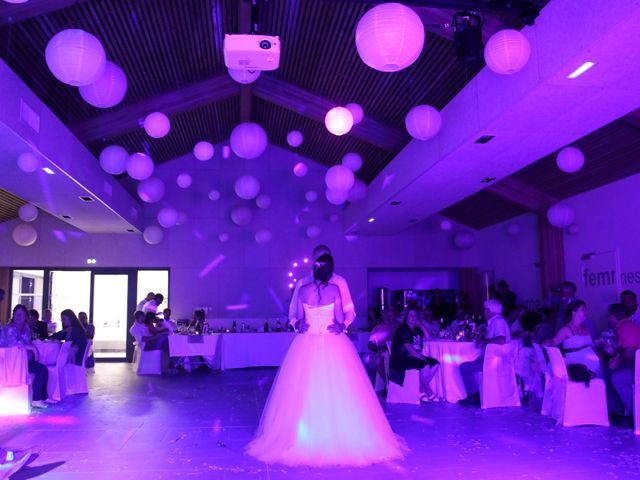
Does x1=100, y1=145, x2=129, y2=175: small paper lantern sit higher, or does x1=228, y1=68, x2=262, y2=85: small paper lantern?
x1=228, y1=68, x2=262, y2=85: small paper lantern

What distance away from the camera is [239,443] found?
4.94 metres

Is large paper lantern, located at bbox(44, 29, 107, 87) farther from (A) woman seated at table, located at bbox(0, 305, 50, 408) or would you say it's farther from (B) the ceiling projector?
(A) woman seated at table, located at bbox(0, 305, 50, 408)

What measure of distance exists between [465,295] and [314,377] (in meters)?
9.03

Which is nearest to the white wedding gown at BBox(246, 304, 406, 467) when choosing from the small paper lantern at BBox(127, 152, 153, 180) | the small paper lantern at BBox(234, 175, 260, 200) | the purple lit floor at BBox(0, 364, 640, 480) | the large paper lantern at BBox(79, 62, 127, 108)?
the purple lit floor at BBox(0, 364, 640, 480)

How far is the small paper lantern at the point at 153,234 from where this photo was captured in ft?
38.4

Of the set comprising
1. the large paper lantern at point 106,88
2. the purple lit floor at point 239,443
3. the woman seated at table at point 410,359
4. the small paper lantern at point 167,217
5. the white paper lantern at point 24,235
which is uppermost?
the large paper lantern at point 106,88

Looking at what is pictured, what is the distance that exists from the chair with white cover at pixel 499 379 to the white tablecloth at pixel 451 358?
364 mm

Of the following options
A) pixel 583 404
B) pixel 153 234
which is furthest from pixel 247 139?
pixel 153 234

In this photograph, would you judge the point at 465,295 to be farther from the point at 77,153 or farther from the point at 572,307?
the point at 77,153

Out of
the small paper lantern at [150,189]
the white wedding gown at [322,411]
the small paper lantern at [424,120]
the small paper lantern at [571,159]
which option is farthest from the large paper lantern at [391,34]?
the small paper lantern at [150,189]

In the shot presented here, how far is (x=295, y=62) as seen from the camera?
8602 mm

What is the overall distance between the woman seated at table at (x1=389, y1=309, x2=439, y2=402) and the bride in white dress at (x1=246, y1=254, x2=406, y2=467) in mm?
2050

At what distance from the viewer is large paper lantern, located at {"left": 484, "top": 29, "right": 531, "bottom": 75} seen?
14.2 feet

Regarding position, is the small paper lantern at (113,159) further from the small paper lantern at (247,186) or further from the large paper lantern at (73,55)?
the large paper lantern at (73,55)
